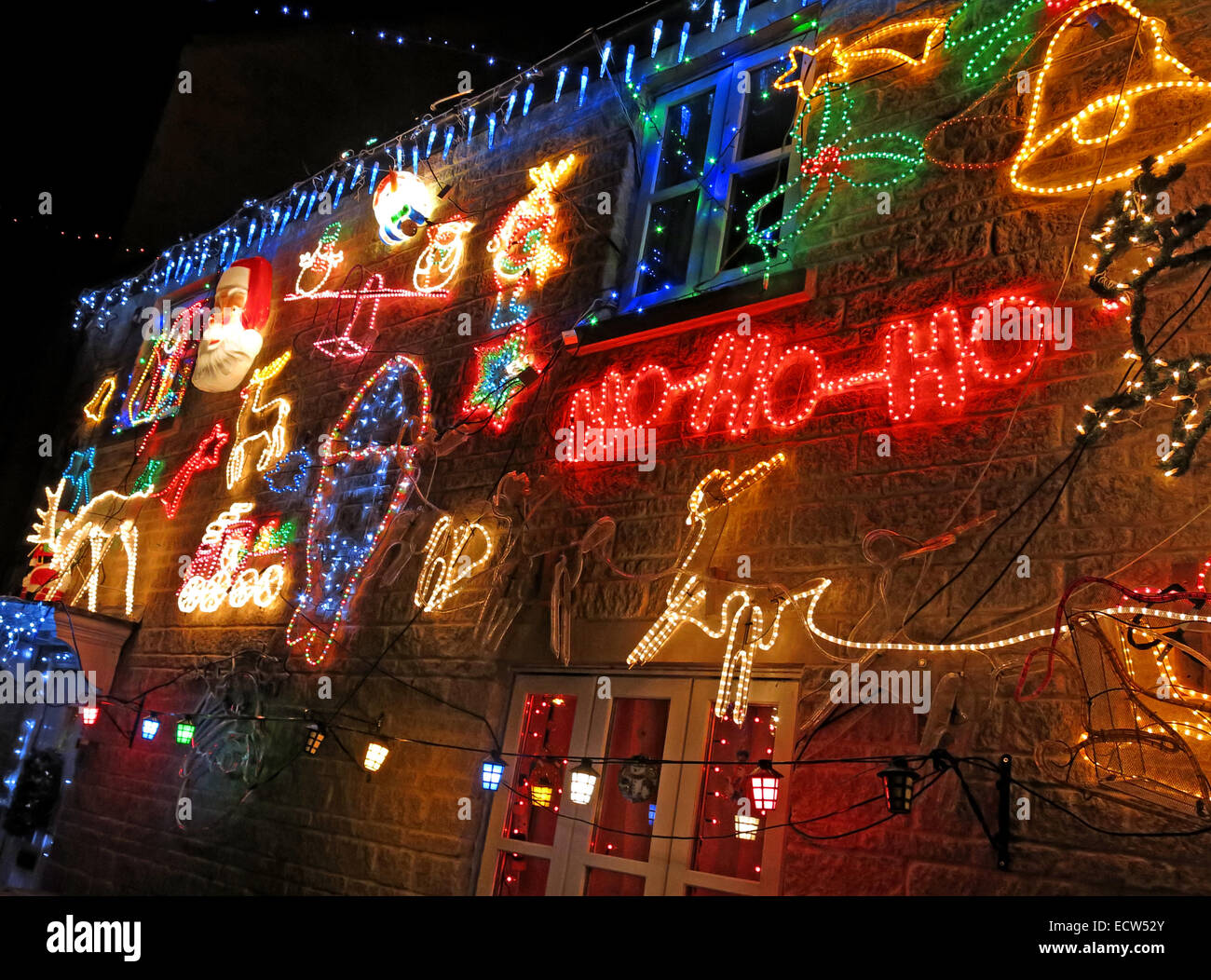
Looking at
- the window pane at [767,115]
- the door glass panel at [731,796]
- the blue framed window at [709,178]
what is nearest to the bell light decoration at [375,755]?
the door glass panel at [731,796]

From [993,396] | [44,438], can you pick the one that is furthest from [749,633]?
[44,438]

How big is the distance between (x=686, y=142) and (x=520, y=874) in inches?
163

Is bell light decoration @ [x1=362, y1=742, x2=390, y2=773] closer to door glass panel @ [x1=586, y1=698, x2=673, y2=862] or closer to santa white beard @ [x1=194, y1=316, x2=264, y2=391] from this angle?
door glass panel @ [x1=586, y1=698, x2=673, y2=862]

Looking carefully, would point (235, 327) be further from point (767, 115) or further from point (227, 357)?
point (767, 115)

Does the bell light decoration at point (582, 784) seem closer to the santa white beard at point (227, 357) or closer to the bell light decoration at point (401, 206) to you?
Result: the bell light decoration at point (401, 206)

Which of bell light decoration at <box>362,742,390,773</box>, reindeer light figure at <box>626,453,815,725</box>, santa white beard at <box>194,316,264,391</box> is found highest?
santa white beard at <box>194,316,264,391</box>

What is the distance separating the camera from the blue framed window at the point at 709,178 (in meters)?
4.80

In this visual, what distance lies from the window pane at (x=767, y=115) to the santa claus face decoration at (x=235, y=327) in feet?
14.2

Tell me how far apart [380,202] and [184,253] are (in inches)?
137

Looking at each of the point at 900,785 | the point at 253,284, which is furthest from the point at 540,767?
the point at 253,284

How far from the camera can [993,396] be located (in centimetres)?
345

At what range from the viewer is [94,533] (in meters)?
7.85

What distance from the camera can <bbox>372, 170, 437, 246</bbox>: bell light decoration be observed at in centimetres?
620

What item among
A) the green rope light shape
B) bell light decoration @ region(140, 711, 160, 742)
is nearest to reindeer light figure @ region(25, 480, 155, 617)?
bell light decoration @ region(140, 711, 160, 742)
